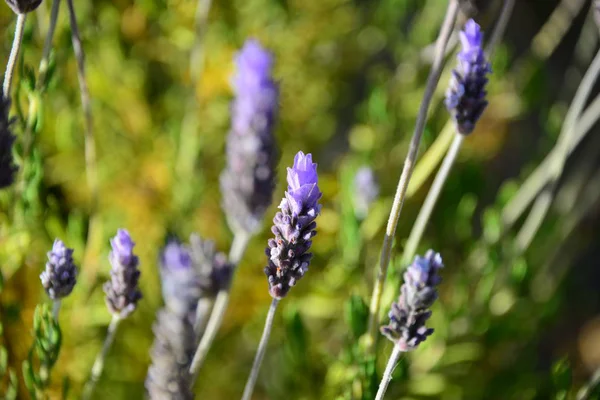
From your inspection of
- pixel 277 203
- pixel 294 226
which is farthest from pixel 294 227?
pixel 277 203

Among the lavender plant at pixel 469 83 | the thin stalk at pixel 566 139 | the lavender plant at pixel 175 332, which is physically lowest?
the lavender plant at pixel 175 332

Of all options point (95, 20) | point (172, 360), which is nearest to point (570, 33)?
point (95, 20)

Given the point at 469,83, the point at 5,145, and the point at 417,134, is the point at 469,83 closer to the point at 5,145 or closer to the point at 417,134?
the point at 417,134

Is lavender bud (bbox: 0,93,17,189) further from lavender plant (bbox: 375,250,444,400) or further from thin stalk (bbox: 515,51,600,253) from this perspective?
thin stalk (bbox: 515,51,600,253)

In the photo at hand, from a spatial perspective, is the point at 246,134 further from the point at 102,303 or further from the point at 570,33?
the point at 570,33

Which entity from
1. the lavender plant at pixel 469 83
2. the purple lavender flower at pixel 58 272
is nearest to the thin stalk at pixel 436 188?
the lavender plant at pixel 469 83

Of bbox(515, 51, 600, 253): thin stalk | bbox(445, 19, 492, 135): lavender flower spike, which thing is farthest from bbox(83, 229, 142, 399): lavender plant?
bbox(515, 51, 600, 253): thin stalk

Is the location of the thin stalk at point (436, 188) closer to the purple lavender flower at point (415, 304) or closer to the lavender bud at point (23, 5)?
the purple lavender flower at point (415, 304)
